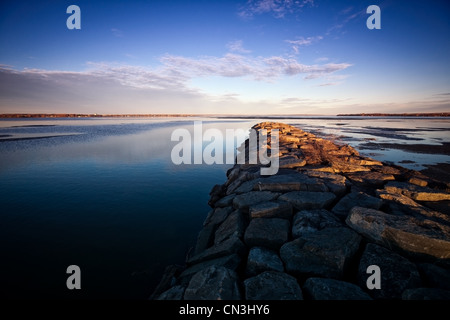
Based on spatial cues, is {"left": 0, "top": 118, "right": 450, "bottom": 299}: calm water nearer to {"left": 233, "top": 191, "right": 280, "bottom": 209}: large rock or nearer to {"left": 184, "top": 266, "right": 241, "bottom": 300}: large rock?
{"left": 233, "top": 191, "right": 280, "bottom": 209}: large rock

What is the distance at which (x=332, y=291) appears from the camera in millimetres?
2553

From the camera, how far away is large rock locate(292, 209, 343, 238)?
153 inches

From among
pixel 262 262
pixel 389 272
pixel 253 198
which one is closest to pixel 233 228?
pixel 253 198

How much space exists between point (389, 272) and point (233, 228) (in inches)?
111

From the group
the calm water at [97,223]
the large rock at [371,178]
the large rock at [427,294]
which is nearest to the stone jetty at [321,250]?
the large rock at [427,294]

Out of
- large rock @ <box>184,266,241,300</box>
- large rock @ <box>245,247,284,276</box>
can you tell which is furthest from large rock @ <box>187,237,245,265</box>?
large rock @ <box>184,266,241,300</box>

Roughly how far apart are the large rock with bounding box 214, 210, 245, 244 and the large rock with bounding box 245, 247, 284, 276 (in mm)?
826

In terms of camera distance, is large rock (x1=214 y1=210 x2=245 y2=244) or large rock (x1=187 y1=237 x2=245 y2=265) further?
large rock (x1=214 y1=210 x2=245 y2=244)

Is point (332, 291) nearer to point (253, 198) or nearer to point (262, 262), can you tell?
point (262, 262)

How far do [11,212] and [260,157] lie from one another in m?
9.90

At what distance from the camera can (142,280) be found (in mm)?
4184

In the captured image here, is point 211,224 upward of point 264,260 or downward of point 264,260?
downward

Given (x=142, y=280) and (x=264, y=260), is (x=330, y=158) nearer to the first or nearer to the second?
(x=264, y=260)
